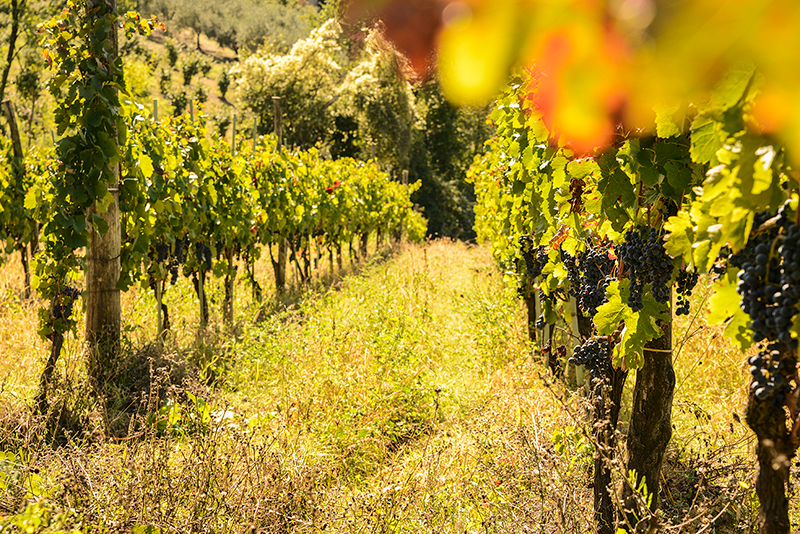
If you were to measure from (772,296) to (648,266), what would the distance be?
0.87 meters

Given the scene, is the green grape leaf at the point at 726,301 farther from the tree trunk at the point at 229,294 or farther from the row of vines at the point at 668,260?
the tree trunk at the point at 229,294

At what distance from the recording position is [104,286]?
420 centimetres

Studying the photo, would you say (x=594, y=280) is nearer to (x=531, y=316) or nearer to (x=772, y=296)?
(x=772, y=296)

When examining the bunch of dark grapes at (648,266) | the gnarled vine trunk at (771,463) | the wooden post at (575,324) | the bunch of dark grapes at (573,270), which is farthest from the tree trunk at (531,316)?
the gnarled vine trunk at (771,463)

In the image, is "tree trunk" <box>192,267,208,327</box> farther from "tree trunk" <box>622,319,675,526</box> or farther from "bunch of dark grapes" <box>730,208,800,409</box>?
"bunch of dark grapes" <box>730,208,800,409</box>

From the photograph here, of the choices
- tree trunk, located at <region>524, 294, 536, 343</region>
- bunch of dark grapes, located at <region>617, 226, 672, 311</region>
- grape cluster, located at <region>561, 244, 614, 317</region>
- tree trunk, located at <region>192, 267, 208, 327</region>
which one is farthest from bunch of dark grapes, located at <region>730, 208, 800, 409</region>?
tree trunk, located at <region>192, 267, 208, 327</region>

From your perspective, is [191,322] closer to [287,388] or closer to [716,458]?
[287,388]

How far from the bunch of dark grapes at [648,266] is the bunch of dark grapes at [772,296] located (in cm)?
62

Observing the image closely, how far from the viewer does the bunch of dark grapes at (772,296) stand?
3.53ft

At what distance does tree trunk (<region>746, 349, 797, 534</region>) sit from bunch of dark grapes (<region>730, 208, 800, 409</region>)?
0.05m

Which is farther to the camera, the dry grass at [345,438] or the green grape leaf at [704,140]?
the dry grass at [345,438]

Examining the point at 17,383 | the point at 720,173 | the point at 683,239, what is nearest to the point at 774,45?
the point at 720,173

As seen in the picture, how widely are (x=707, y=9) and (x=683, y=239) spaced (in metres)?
1.48

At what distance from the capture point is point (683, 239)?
1.63 metres
